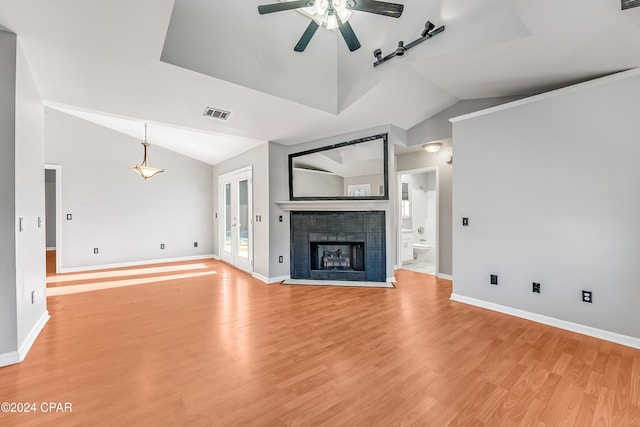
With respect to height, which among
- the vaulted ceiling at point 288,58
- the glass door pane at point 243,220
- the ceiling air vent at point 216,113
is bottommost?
the glass door pane at point 243,220

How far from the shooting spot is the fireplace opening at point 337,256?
4.81m

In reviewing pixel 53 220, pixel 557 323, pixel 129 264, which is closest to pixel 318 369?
pixel 557 323

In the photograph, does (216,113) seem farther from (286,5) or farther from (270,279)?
(270,279)

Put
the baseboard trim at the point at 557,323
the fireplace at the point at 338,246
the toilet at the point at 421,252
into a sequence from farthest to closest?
the toilet at the point at 421,252, the fireplace at the point at 338,246, the baseboard trim at the point at 557,323

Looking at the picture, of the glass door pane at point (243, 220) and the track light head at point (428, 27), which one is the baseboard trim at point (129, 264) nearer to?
the glass door pane at point (243, 220)

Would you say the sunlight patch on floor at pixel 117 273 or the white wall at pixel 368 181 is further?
the sunlight patch on floor at pixel 117 273

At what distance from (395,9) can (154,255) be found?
6.94 m

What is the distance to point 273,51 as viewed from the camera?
3.16 m

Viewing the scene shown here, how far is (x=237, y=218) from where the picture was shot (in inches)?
241

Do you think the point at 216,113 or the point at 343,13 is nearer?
the point at 343,13

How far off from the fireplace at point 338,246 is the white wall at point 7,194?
3.43 meters

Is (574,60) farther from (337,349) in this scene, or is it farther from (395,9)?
(337,349)

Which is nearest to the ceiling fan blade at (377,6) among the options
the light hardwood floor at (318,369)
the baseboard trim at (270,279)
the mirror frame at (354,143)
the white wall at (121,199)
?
the mirror frame at (354,143)

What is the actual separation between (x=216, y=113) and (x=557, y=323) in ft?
15.3
